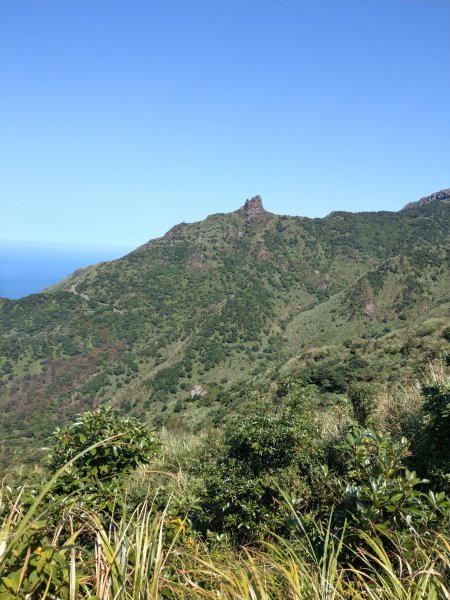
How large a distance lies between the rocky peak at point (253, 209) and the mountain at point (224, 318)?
312mm

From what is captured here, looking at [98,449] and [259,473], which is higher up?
[98,449]

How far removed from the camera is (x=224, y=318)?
7819 cm

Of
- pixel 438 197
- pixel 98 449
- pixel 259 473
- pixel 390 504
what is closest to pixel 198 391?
pixel 259 473

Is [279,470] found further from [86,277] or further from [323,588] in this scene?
[86,277]

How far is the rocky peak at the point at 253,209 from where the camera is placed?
122 meters

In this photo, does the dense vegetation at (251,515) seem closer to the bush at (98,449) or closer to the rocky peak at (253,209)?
the bush at (98,449)

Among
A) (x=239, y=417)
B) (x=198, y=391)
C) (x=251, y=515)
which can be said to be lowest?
(x=198, y=391)

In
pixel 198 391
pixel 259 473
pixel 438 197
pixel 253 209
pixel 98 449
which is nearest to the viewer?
pixel 98 449

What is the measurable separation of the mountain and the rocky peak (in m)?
0.31

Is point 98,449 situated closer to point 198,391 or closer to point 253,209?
point 198,391

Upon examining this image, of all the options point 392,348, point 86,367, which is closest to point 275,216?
point 86,367

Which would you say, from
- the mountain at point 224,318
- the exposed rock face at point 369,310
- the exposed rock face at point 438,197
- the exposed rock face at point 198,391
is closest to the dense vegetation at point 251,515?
the mountain at point 224,318

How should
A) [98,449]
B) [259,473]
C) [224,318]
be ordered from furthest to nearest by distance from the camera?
[224,318] < [259,473] < [98,449]

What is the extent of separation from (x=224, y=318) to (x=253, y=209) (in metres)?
55.6
